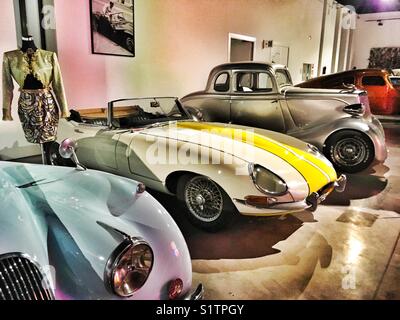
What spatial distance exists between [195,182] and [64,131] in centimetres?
174

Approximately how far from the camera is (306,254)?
2.48m

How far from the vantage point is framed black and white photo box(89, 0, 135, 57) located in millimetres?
5430

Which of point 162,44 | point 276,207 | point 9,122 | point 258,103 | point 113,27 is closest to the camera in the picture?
point 276,207

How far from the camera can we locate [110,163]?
10.1ft

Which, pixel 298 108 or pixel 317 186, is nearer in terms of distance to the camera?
pixel 317 186

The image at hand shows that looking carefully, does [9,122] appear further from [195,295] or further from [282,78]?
[195,295]

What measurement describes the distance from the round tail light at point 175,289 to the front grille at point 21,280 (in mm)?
482

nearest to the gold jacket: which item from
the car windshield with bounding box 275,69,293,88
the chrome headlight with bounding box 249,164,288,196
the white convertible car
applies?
the white convertible car

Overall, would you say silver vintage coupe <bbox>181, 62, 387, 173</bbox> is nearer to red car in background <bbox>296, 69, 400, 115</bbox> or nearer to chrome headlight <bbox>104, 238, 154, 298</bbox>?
red car in background <bbox>296, 69, 400, 115</bbox>

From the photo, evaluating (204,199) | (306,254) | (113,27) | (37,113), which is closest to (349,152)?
(306,254)

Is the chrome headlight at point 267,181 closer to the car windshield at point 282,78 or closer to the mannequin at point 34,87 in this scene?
the mannequin at point 34,87

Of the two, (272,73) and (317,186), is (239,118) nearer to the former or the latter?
(272,73)

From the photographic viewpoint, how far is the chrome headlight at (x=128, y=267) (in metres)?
1.21
